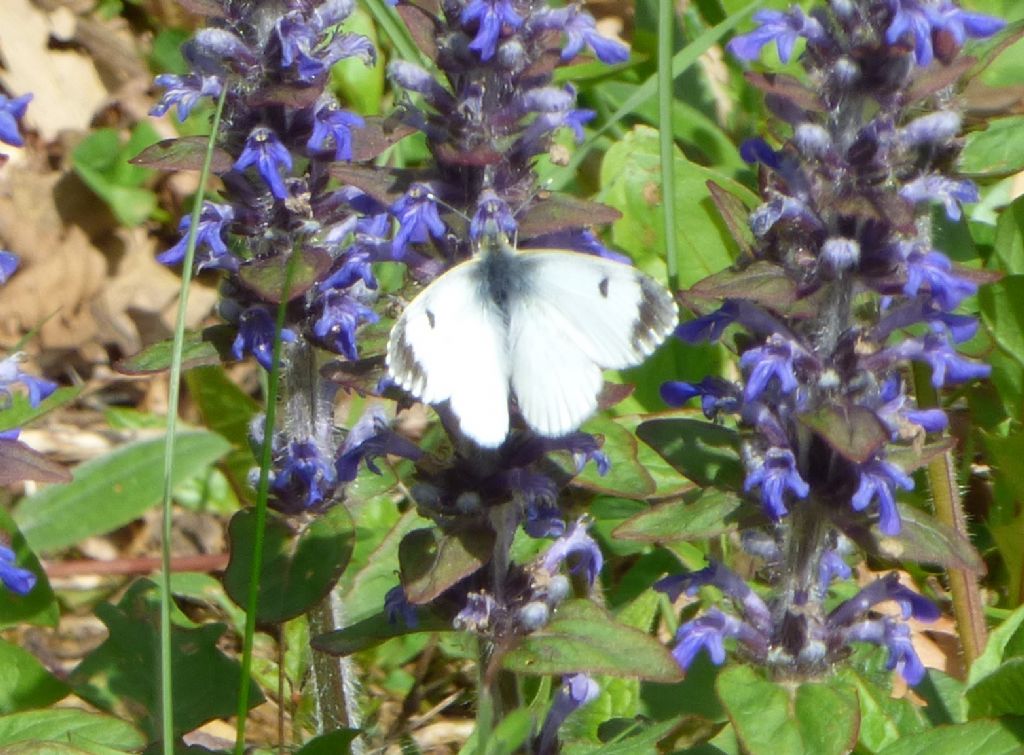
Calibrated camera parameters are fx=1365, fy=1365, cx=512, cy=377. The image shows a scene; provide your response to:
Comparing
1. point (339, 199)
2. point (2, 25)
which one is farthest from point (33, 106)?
point (339, 199)

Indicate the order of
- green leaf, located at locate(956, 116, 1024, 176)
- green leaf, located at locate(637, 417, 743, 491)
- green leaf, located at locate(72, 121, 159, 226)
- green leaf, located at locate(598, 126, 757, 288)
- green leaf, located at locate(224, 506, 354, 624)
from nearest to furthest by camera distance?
green leaf, located at locate(637, 417, 743, 491) < green leaf, located at locate(224, 506, 354, 624) < green leaf, located at locate(956, 116, 1024, 176) < green leaf, located at locate(598, 126, 757, 288) < green leaf, located at locate(72, 121, 159, 226)

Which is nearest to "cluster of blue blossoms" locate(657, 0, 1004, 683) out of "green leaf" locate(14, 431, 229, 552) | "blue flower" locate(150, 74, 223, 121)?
"blue flower" locate(150, 74, 223, 121)

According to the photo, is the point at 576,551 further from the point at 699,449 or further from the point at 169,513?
the point at 169,513

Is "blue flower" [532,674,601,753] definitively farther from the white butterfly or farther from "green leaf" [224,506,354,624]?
the white butterfly

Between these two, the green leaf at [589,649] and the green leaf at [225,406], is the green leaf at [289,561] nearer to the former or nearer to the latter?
the green leaf at [589,649]

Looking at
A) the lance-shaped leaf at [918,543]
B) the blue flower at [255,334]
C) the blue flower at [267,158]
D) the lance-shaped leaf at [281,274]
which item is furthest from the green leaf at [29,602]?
the lance-shaped leaf at [918,543]

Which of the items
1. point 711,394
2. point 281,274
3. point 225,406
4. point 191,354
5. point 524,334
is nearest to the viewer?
point 524,334

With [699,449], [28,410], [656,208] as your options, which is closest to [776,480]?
[699,449]
